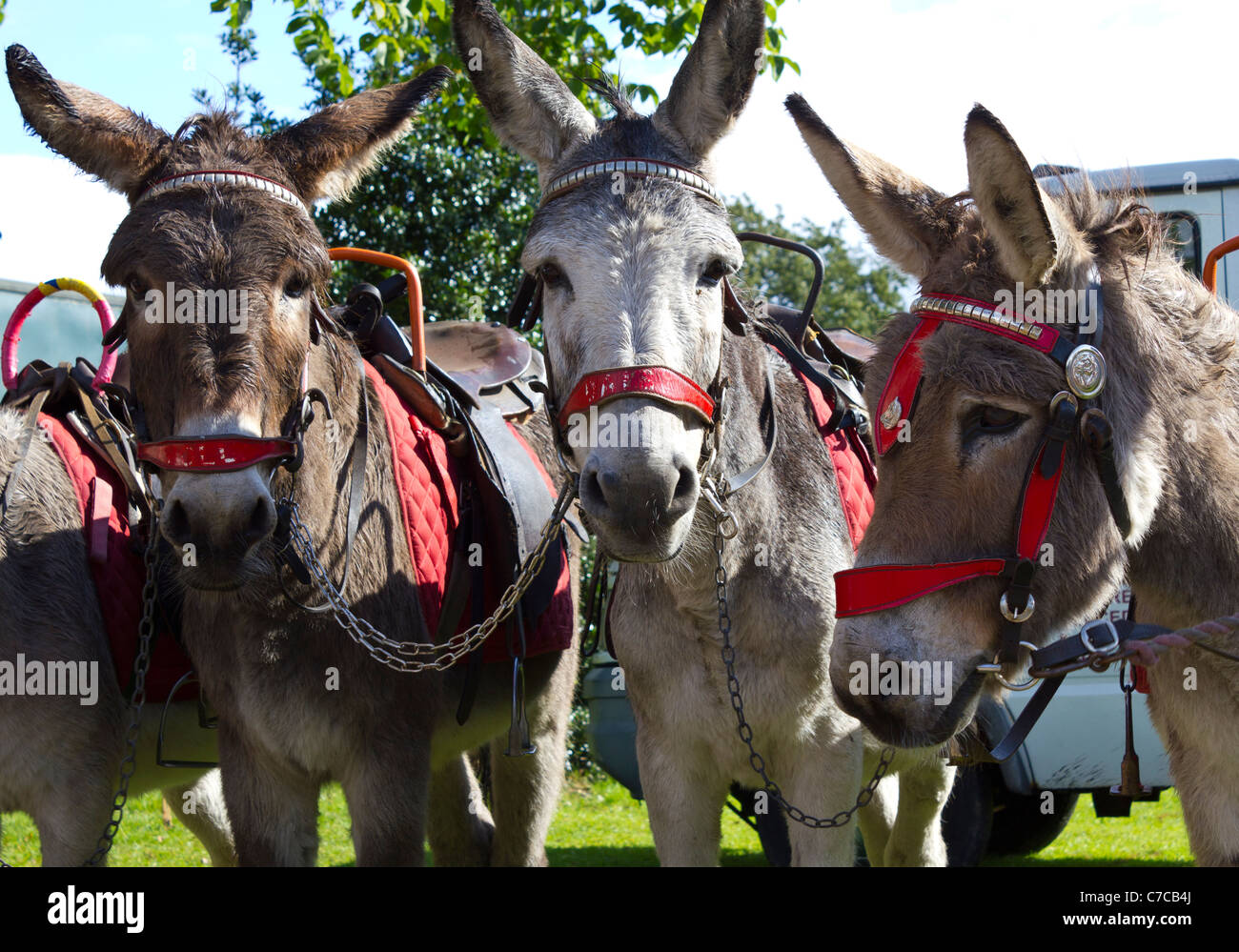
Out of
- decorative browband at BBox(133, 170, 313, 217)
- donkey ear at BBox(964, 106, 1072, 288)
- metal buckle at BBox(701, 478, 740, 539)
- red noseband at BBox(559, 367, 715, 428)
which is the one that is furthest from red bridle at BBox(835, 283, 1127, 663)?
decorative browband at BBox(133, 170, 313, 217)

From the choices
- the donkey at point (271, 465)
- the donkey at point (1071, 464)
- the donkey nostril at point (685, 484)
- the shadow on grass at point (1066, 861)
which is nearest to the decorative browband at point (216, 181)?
the donkey at point (271, 465)

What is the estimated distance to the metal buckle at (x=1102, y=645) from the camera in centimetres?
230

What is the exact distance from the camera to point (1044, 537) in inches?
92.7

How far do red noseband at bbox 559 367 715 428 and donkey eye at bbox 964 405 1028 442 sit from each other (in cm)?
65

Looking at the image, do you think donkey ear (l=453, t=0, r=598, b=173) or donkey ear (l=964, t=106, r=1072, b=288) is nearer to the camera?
donkey ear (l=964, t=106, r=1072, b=288)

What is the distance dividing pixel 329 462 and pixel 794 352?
5.25 ft

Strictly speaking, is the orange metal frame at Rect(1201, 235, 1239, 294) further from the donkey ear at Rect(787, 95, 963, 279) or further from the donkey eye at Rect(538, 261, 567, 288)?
the donkey eye at Rect(538, 261, 567, 288)

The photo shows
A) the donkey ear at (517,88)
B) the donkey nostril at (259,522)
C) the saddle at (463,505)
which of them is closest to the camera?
the donkey nostril at (259,522)

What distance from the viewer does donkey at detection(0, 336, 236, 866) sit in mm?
3434

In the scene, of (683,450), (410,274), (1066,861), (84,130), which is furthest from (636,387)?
(1066,861)

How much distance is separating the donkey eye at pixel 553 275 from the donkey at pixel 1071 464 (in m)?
0.83

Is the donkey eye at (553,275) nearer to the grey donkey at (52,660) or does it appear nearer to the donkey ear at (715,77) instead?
the donkey ear at (715,77)
